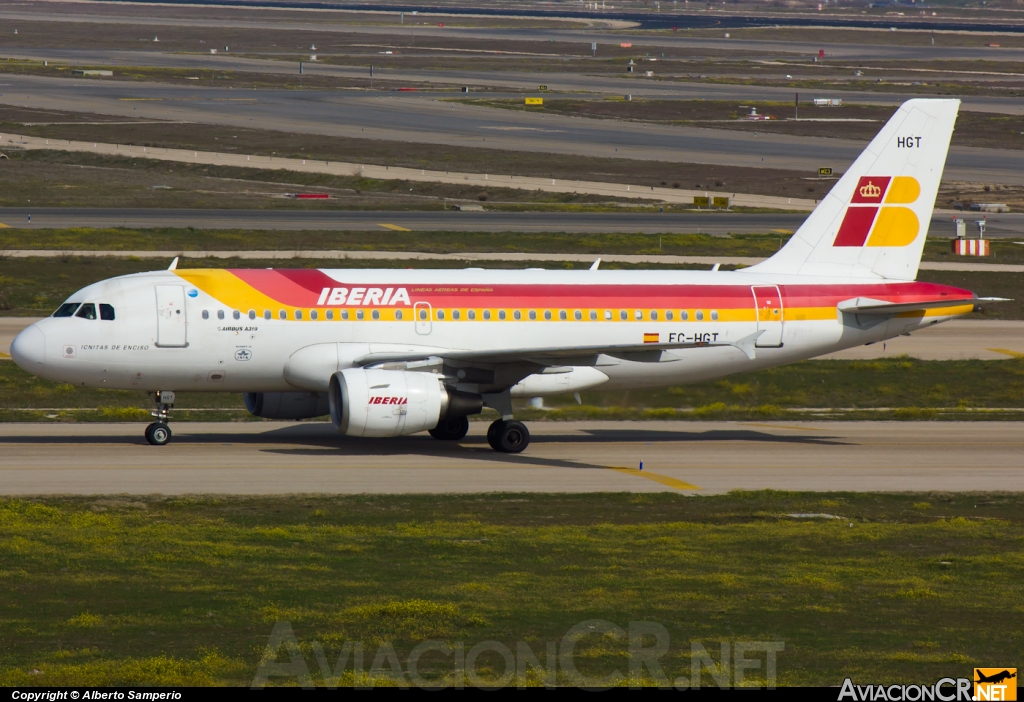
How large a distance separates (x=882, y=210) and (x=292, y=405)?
62.0ft

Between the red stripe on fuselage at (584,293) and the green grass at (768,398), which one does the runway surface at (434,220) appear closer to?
the green grass at (768,398)

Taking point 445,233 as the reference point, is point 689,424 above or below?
below

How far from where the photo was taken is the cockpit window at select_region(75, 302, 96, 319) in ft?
118

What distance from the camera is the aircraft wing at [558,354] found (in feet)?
117

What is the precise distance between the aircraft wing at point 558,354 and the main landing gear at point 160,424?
214 inches

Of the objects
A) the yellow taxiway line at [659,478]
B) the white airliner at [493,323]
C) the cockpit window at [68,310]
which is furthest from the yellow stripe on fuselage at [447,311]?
the yellow taxiway line at [659,478]

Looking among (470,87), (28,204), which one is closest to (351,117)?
(470,87)

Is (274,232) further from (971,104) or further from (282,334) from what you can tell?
(971,104)

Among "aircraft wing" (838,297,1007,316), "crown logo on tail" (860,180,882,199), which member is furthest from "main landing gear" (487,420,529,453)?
"crown logo on tail" (860,180,882,199)

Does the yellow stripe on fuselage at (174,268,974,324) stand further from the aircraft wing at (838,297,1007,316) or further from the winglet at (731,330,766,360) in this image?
the winglet at (731,330,766,360)

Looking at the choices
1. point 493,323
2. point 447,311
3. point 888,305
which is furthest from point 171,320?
point 888,305

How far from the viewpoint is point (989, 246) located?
80562mm

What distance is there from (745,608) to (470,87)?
16693cm

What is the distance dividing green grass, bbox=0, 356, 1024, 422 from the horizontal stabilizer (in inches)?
220
